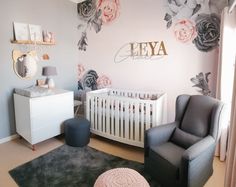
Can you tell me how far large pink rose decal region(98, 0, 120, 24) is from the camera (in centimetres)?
351

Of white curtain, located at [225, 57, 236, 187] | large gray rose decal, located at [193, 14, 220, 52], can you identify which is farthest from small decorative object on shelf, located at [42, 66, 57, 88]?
white curtain, located at [225, 57, 236, 187]

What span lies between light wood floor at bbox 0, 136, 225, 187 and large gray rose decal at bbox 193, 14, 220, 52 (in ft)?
5.35

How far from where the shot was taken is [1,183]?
2.15 meters

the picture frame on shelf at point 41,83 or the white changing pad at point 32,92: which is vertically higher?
the picture frame on shelf at point 41,83

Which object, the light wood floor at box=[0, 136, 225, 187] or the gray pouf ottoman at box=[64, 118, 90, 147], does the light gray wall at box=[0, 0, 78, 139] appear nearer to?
the light wood floor at box=[0, 136, 225, 187]

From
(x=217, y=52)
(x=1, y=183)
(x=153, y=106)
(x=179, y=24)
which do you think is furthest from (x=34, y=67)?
(x=217, y=52)

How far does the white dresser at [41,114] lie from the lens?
2.83m

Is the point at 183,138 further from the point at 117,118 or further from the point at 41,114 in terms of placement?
the point at 41,114

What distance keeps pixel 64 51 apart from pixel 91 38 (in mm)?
626

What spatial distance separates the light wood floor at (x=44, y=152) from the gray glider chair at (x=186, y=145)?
1.01ft

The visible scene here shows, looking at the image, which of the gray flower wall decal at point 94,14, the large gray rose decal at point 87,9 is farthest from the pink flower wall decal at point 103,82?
the large gray rose decal at point 87,9

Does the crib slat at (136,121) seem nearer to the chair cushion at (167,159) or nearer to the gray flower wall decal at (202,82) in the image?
the chair cushion at (167,159)

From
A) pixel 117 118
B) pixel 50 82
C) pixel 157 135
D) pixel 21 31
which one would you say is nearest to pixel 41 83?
pixel 50 82

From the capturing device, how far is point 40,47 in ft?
11.5
